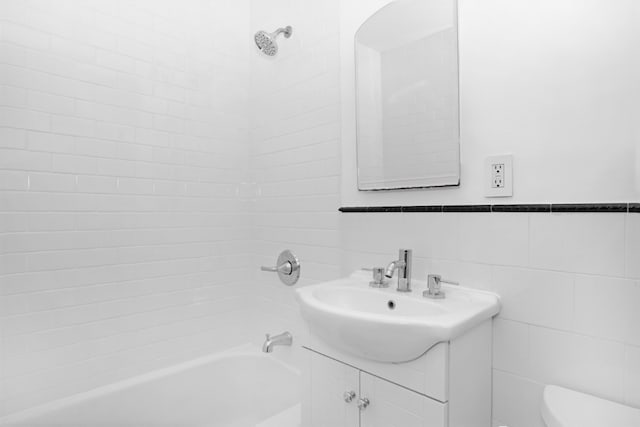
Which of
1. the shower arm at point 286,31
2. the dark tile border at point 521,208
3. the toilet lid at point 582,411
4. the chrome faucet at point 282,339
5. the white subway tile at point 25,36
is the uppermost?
the shower arm at point 286,31

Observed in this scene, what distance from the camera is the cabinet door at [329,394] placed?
45.4 inches

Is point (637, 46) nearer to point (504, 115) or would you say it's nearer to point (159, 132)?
point (504, 115)

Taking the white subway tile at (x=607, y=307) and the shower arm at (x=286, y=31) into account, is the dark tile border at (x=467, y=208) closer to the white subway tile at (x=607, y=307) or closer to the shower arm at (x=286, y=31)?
the white subway tile at (x=607, y=307)

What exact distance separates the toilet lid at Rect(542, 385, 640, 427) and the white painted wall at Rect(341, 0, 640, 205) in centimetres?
53

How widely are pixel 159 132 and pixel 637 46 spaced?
5.85 ft

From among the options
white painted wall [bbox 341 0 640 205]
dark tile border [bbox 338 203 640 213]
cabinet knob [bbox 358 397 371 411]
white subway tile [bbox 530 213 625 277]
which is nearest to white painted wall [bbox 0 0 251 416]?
dark tile border [bbox 338 203 640 213]

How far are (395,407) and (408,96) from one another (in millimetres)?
1060

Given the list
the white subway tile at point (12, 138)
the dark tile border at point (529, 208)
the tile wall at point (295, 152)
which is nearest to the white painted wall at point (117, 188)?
the white subway tile at point (12, 138)

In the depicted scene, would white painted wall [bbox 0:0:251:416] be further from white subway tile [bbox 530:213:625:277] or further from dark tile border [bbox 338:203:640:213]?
white subway tile [bbox 530:213:625:277]

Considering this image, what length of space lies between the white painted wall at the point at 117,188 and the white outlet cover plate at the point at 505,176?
1.32 m

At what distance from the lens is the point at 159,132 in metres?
1.80

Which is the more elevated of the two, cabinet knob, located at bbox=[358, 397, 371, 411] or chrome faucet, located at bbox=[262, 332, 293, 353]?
cabinet knob, located at bbox=[358, 397, 371, 411]

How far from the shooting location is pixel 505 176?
116 cm

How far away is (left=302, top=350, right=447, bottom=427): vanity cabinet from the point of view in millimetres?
1001
